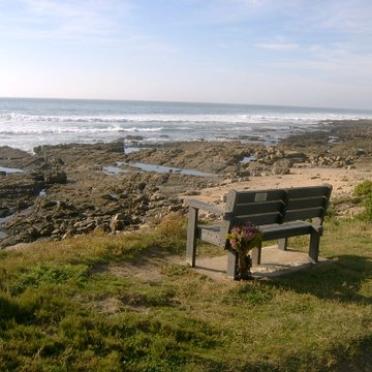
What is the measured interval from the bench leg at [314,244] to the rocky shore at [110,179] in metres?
5.19

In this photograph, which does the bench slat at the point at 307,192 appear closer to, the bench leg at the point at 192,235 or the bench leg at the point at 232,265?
the bench leg at the point at 232,265

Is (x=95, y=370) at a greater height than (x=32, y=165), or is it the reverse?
(x=95, y=370)

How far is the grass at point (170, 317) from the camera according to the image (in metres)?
4.09

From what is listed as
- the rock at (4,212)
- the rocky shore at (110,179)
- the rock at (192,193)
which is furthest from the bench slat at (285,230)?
the rock at (192,193)

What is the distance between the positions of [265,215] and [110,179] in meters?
16.9

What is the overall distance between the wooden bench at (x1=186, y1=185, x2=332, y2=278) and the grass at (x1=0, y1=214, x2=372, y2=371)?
432 mm

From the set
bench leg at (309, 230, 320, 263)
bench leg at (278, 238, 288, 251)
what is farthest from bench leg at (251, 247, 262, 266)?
bench leg at (278, 238, 288, 251)

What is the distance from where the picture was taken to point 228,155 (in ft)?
98.9

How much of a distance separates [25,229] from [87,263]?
8.52m

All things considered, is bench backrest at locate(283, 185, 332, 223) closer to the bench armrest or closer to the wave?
the bench armrest

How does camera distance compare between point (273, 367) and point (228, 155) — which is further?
point (228, 155)

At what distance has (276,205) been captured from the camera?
21.9 feet

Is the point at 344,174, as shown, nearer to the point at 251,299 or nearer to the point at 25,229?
the point at 25,229

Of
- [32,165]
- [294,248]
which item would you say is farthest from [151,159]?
[294,248]
